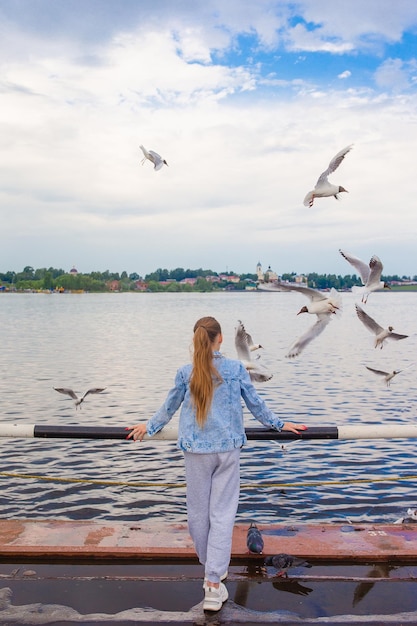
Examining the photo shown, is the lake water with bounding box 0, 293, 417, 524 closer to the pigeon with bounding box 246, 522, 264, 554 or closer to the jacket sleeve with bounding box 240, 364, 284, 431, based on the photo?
the pigeon with bounding box 246, 522, 264, 554

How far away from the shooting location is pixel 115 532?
549 centimetres

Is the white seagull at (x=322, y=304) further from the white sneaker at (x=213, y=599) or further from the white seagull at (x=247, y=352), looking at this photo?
the white sneaker at (x=213, y=599)

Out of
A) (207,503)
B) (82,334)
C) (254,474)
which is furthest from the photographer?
(82,334)

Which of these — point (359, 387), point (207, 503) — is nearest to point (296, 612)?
point (207, 503)

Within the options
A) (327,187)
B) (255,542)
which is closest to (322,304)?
(327,187)

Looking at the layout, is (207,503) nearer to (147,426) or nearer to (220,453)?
(220,453)

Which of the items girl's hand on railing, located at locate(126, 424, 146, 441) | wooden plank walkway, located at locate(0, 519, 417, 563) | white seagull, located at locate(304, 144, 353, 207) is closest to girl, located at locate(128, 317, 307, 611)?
girl's hand on railing, located at locate(126, 424, 146, 441)

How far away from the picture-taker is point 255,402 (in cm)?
469

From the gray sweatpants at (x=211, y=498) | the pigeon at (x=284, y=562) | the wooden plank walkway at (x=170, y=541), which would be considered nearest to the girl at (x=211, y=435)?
the gray sweatpants at (x=211, y=498)

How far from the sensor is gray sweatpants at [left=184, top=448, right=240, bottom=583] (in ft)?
14.9

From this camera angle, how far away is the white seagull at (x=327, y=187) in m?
7.34

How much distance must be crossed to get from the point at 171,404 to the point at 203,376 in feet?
1.19

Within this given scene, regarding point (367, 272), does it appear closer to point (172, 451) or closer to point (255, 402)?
point (255, 402)

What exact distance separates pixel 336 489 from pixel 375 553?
720 centimetres
